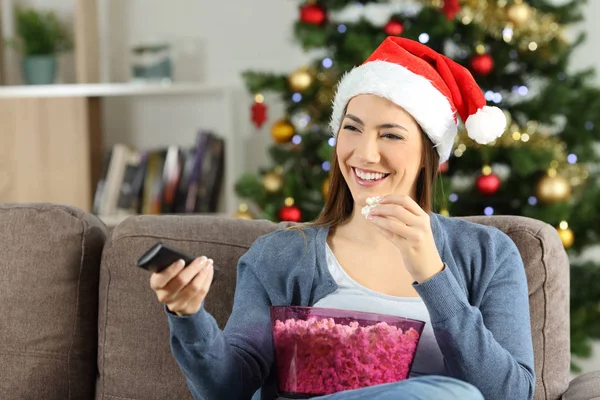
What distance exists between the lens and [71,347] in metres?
1.87

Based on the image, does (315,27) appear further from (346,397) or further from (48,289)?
(346,397)

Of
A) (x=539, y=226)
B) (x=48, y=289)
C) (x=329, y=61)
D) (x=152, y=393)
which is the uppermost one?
(x=329, y=61)

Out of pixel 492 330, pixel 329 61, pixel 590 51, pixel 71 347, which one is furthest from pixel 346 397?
pixel 590 51

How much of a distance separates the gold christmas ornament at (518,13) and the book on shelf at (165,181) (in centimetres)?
122

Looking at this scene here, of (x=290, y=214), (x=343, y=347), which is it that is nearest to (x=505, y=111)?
(x=290, y=214)

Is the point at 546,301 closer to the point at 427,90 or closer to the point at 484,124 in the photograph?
the point at 484,124

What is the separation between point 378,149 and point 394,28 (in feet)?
4.70

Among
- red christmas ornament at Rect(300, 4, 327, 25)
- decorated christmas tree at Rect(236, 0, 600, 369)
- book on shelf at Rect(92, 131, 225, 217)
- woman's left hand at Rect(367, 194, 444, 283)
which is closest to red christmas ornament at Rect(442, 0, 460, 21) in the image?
decorated christmas tree at Rect(236, 0, 600, 369)

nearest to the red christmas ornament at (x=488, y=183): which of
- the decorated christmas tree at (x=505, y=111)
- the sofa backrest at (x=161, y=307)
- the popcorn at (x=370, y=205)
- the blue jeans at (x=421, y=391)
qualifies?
the decorated christmas tree at (x=505, y=111)

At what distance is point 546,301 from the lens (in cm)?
175

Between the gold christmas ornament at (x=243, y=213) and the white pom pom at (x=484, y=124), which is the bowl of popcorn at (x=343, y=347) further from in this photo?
the gold christmas ornament at (x=243, y=213)

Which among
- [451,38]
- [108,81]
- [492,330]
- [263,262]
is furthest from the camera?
[108,81]

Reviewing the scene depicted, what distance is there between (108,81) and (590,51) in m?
2.00

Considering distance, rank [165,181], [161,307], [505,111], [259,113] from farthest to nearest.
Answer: [165,181] → [259,113] → [505,111] → [161,307]
